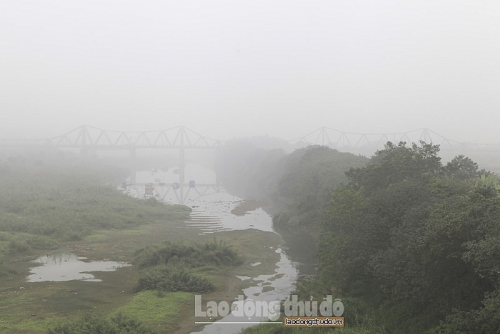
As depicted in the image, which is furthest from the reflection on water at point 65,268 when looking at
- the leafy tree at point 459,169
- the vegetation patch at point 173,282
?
the leafy tree at point 459,169

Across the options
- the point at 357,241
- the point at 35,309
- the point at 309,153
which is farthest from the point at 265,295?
the point at 309,153

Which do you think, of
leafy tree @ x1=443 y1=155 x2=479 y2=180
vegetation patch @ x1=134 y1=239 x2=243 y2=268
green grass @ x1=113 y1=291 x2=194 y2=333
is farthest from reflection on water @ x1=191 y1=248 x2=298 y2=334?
leafy tree @ x1=443 y1=155 x2=479 y2=180

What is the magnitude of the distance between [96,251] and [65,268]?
485 cm

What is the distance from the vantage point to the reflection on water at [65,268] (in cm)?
2420

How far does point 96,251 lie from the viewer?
3120 cm

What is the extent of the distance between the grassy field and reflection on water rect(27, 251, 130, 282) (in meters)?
0.65

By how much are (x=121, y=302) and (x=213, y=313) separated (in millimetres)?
4458

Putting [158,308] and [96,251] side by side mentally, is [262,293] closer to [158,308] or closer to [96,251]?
[158,308]

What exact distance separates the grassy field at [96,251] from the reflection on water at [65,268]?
651 millimetres

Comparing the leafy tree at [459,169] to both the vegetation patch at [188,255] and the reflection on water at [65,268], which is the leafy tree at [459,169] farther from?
the reflection on water at [65,268]

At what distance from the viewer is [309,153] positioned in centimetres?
6831

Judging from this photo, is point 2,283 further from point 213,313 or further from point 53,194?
point 53,194

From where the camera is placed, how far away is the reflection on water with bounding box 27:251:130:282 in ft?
79.4

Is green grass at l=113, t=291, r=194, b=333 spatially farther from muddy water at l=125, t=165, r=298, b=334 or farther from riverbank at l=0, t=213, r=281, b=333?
muddy water at l=125, t=165, r=298, b=334
